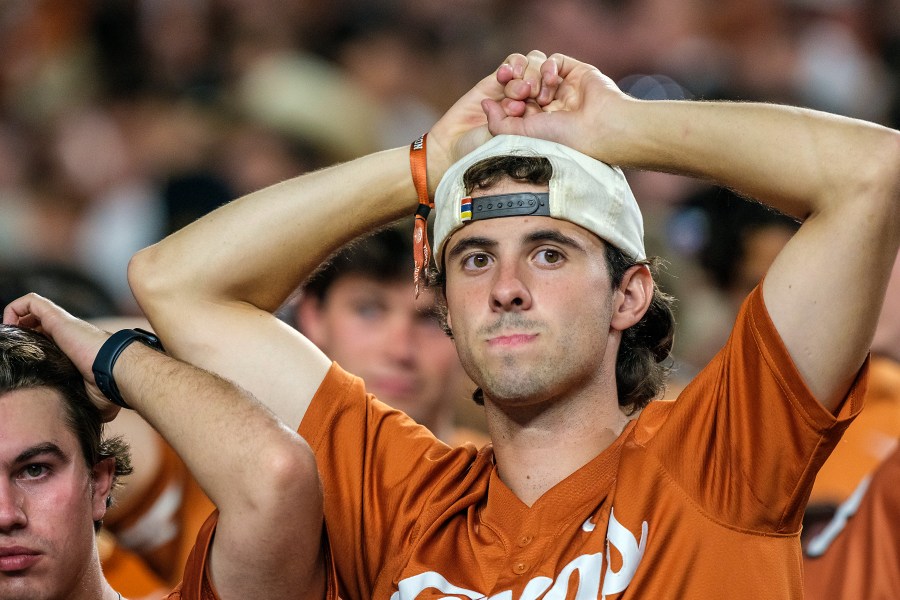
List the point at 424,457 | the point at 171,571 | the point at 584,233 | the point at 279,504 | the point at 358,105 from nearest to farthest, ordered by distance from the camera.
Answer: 1. the point at 279,504
2. the point at 584,233
3. the point at 424,457
4. the point at 171,571
5. the point at 358,105

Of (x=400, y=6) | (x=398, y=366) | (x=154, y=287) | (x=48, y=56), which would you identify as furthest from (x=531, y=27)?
(x=154, y=287)

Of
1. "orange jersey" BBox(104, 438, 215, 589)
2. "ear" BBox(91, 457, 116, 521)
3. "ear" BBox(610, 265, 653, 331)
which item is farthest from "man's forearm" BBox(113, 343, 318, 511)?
"orange jersey" BBox(104, 438, 215, 589)

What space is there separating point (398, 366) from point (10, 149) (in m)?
2.80

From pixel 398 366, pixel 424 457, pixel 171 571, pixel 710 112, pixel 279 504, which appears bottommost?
pixel 171 571

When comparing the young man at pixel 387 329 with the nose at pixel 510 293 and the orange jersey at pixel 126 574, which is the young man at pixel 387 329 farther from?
the nose at pixel 510 293

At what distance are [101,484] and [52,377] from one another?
26 centimetres

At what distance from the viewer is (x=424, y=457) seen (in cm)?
288

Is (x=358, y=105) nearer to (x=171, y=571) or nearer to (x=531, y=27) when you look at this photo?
(x=531, y=27)

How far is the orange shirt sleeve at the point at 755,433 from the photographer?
2.34 m

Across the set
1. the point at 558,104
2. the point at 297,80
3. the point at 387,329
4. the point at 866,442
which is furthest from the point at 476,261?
the point at 297,80

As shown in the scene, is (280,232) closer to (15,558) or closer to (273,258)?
(273,258)

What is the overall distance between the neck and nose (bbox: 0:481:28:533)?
0.98 metres

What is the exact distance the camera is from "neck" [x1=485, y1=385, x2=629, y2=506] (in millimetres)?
2695

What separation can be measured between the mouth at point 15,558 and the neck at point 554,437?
977 millimetres
